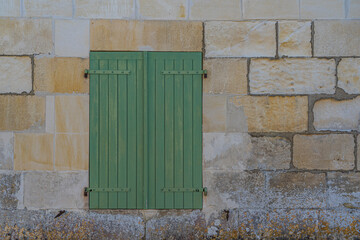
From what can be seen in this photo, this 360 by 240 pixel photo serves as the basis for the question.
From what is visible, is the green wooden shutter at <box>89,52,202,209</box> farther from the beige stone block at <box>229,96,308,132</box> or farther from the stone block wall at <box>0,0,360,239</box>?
the beige stone block at <box>229,96,308,132</box>

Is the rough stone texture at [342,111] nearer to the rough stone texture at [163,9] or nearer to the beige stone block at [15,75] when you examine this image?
the rough stone texture at [163,9]

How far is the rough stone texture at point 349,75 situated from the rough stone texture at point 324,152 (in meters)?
0.44

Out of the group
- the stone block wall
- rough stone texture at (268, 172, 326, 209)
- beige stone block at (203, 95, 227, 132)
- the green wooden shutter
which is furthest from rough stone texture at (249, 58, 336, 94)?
rough stone texture at (268, 172, 326, 209)

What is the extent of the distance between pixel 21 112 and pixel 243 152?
2.06 m

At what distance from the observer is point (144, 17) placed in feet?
14.9

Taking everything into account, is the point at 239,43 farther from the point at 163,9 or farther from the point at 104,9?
the point at 104,9

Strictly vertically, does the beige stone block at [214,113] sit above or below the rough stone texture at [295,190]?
above

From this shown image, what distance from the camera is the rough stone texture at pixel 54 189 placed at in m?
4.49

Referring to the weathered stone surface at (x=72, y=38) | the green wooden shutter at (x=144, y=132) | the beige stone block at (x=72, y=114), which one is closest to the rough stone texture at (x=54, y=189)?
the green wooden shutter at (x=144, y=132)

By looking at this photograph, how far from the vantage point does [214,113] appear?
14.9 ft

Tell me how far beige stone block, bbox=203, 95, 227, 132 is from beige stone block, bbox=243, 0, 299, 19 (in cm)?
81

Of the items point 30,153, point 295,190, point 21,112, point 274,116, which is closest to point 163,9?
point 274,116

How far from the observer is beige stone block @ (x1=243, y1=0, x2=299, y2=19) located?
4562 millimetres

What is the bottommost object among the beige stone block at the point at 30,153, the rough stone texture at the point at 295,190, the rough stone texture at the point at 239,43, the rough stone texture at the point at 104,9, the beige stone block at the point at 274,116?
the rough stone texture at the point at 295,190
